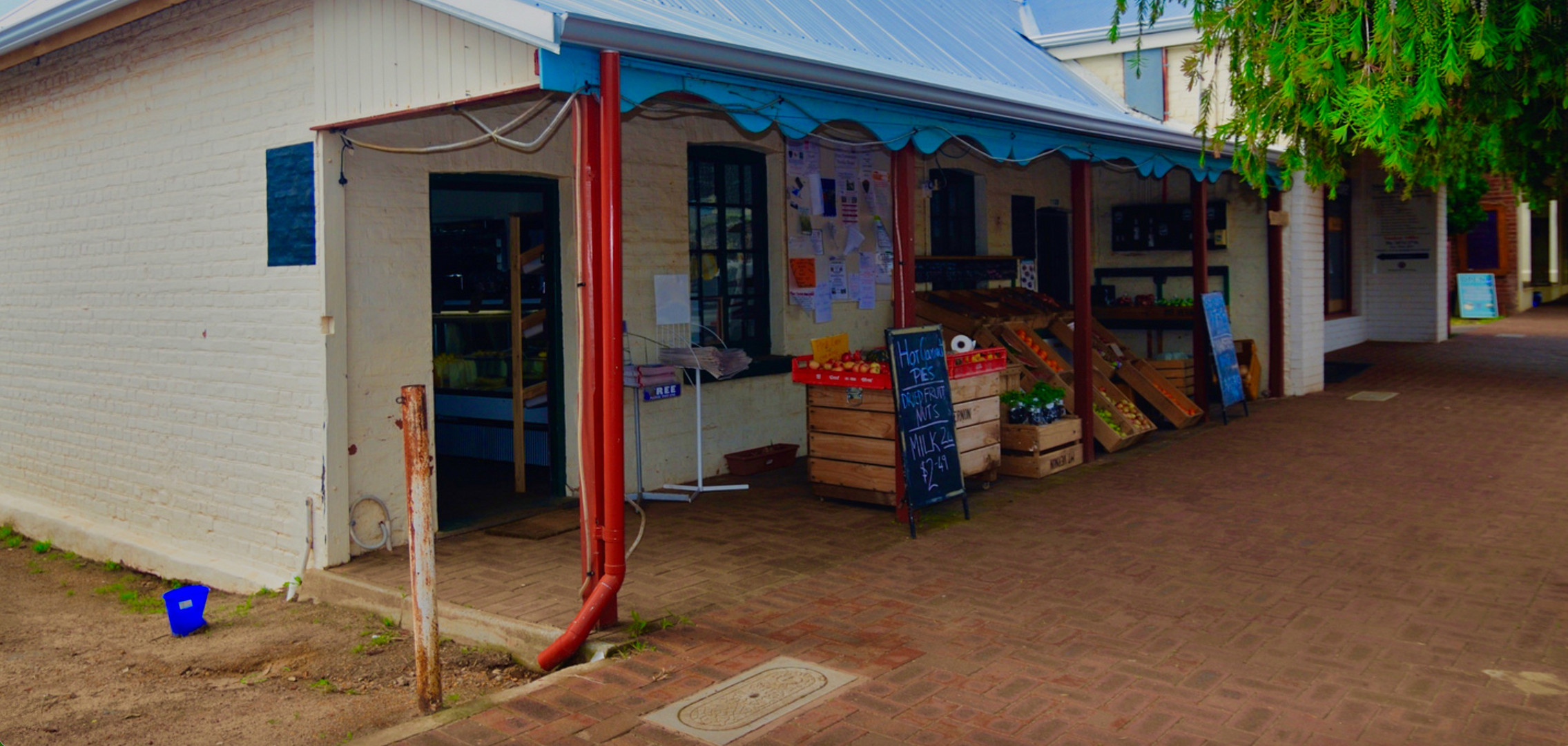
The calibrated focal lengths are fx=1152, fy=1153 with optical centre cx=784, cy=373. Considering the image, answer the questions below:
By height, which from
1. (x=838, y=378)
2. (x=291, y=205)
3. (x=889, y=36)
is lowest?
(x=838, y=378)

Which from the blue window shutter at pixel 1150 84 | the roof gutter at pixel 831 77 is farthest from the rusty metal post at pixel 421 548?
the blue window shutter at pixel 1150 84

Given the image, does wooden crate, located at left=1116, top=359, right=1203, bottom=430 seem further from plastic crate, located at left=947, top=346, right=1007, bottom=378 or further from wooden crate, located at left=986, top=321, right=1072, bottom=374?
plastic crate, located at left=947, top=346, right=1007, bottom=378

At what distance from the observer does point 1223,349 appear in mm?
11688

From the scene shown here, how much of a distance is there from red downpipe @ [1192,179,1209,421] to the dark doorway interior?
210cm

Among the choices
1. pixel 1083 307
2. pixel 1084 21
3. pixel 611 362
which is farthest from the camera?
pixel 1084 21

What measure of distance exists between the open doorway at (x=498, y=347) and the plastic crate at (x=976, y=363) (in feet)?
9.00

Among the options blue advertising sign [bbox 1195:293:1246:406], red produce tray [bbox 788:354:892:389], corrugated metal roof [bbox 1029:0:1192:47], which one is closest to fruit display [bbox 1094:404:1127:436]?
blue advertising sign [bbox 1195:293:1246:406]

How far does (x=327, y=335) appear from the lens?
655cm

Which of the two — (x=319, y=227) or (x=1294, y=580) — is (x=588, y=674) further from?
(x=1294, y=580)

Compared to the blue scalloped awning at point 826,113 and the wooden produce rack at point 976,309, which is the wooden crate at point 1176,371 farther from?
the blue scalloped awning at point 826,113

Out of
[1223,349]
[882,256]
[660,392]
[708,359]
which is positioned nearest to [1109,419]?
[1223,349]

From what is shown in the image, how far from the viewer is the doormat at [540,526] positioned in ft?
23.6

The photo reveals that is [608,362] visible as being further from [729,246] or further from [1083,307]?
[1083,307]

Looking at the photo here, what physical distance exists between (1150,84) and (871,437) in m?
7.64
